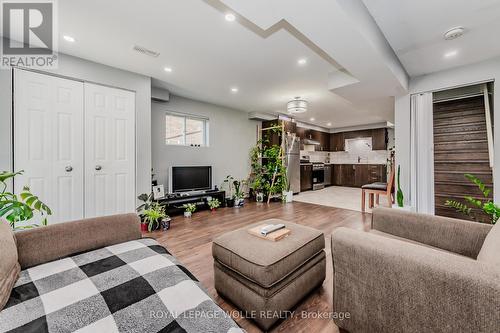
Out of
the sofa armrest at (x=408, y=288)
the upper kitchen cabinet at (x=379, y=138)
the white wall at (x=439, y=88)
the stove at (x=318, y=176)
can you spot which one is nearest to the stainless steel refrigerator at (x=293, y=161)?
the stove at (x=318, y=176)

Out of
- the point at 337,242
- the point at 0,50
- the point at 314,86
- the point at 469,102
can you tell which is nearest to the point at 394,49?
the point at 314,86

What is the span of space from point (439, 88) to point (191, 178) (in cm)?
455

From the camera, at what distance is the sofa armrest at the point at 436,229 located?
4.52 feet

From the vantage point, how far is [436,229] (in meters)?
1.54

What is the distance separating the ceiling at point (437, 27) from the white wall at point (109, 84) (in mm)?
3127

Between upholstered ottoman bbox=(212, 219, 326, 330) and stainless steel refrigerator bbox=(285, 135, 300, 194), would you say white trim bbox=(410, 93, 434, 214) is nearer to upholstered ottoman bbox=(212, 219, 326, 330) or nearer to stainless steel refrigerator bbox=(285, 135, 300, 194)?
upholstered ottoman bbox=(212, 219, 326, 330)

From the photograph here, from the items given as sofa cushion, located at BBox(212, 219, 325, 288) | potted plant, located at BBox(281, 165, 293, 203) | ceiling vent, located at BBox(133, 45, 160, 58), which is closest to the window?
ceiling vent, located at BBox(133, 45, 160, 58)

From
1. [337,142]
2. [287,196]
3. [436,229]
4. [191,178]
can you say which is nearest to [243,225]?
[191,178]

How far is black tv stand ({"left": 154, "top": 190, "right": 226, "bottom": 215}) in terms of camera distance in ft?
12.5

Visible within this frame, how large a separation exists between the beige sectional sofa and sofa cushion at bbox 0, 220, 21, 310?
156 centimetres

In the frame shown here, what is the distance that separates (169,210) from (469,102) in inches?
217

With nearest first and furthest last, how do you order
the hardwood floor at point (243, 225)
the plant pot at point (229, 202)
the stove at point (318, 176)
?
the hardwood floor at point (243, 225) → the plant pot at point (229, 202) → the stove at point (318, 176)

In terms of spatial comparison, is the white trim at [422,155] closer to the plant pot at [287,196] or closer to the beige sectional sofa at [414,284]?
the beige sectional sofa at [414,284]

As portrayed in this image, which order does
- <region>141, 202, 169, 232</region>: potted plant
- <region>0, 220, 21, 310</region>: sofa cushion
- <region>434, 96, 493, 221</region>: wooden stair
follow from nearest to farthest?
<region>0, 220, 21, 310</region>: sofa cushion < <region>141, 202, 169, 232</region>: potted plant < <region>434, 96, 493, 221</region>: wooden stair
